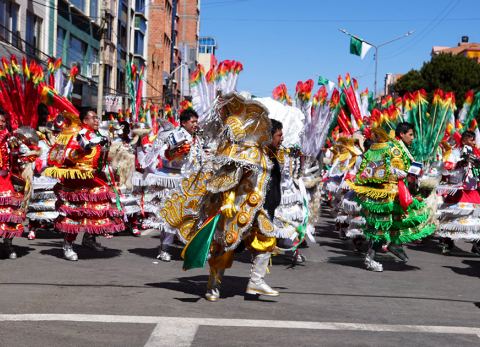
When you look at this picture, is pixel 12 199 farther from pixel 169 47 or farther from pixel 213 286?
pixel 169 47

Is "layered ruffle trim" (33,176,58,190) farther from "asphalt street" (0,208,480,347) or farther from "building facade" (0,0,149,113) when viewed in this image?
"building facade" (0,0,149,113)

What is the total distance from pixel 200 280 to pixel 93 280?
1.11m

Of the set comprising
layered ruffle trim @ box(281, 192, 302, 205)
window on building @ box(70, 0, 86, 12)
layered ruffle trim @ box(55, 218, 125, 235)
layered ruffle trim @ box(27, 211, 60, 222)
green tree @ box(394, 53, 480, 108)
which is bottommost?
layered ruffle trim @ box(27, 211, 60, 222)

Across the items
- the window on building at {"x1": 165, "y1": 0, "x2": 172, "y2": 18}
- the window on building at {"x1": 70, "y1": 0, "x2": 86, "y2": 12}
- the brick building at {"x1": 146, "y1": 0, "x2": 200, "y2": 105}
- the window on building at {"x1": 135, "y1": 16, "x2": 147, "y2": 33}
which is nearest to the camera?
the window on building at {"x1": 70, "y1": 0, "x2": 86, "y2": 12}

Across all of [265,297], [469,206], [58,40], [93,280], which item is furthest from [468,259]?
[58,40]

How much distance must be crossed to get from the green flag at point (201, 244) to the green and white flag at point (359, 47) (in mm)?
24308

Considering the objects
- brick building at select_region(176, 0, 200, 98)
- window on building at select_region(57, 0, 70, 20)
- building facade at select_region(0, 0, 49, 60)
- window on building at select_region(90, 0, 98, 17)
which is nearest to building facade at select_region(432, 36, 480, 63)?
brick building at select_region(176, 0, 200, 98)

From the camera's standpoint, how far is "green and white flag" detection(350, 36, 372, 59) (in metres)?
29.8

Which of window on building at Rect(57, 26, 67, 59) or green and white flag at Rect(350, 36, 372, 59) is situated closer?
green and white flag at Rect(350, 36, 372, 59)

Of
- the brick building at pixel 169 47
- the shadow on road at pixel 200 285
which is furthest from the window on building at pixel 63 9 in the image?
the shadow on road at pixel 200 285

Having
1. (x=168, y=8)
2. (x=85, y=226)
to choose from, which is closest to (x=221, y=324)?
(x=85, y=226)

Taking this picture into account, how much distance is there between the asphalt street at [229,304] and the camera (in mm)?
5270

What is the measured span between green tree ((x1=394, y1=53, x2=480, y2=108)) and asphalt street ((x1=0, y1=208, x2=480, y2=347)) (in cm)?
3752

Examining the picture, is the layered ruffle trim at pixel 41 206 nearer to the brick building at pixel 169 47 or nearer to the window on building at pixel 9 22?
the window on building at pixel 9 22
